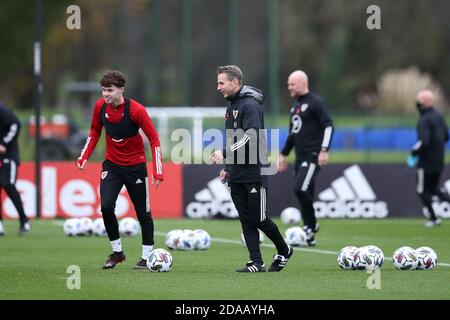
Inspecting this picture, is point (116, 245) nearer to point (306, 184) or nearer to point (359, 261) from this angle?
point (359, 261)

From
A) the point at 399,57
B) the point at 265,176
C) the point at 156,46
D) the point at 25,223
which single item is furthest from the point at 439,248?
the point at 399,57

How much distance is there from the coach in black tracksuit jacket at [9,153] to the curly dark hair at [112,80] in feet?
20.1

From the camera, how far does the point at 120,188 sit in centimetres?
1434

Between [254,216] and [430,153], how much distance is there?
9552 mm

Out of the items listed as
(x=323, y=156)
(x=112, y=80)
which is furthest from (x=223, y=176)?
(x=323, y=156)

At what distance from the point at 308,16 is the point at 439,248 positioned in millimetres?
60211

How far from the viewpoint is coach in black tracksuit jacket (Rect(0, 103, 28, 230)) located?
19.8 metres

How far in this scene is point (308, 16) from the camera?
252 ft

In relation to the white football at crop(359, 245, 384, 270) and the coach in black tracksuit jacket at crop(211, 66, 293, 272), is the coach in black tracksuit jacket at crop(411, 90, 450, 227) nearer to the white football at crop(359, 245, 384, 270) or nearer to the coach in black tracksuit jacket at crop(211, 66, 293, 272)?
the white football at crop(359, 245, 384, 270)

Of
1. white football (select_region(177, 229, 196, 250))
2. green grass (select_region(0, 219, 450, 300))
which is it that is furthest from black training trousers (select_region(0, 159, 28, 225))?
white football (select_region(177, 229, 196, 250))

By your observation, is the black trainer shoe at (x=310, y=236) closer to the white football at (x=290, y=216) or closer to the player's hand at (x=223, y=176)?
the player's hand at (x=223, y=176)

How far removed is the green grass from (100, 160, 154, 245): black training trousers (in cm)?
54

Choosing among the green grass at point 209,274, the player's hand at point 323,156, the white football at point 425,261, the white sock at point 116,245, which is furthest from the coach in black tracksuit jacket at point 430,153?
the white sock at point 116,245
